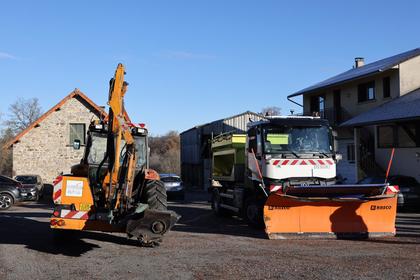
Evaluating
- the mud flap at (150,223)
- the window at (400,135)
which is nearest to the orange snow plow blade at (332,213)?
the mud flap at (150,223)

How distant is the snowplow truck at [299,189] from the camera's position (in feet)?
38.5

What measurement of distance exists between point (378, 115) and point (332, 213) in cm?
1479

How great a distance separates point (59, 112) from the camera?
35.3 meters

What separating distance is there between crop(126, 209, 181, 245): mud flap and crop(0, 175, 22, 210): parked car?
15.3 metres

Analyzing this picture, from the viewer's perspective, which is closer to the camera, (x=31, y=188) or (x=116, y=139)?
(x=116, y=139)

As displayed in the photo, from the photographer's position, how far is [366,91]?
30.7 metres

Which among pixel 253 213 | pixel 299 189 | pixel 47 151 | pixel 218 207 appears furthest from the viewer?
pixel 47 151

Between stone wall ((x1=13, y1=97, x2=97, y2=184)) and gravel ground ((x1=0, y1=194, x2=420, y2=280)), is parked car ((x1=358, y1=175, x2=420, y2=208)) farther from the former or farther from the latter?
stone wall ((x1=13, y1=97, x2=97, y2=184))

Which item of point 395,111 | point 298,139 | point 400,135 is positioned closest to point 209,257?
point 298,139

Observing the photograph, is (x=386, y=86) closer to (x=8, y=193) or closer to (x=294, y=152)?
(x=294, y=152)

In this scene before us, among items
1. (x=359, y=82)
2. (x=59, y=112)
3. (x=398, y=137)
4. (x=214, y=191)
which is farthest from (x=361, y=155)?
(x=59, y=112)

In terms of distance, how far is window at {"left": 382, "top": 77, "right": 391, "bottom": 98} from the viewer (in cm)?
2853

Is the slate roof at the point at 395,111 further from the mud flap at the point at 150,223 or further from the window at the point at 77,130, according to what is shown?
the window at the point at 77,130

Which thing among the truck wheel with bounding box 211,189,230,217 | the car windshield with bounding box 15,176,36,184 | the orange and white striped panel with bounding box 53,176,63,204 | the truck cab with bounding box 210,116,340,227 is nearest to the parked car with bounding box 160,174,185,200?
the car windshield with bounding box 15,176,36,184
